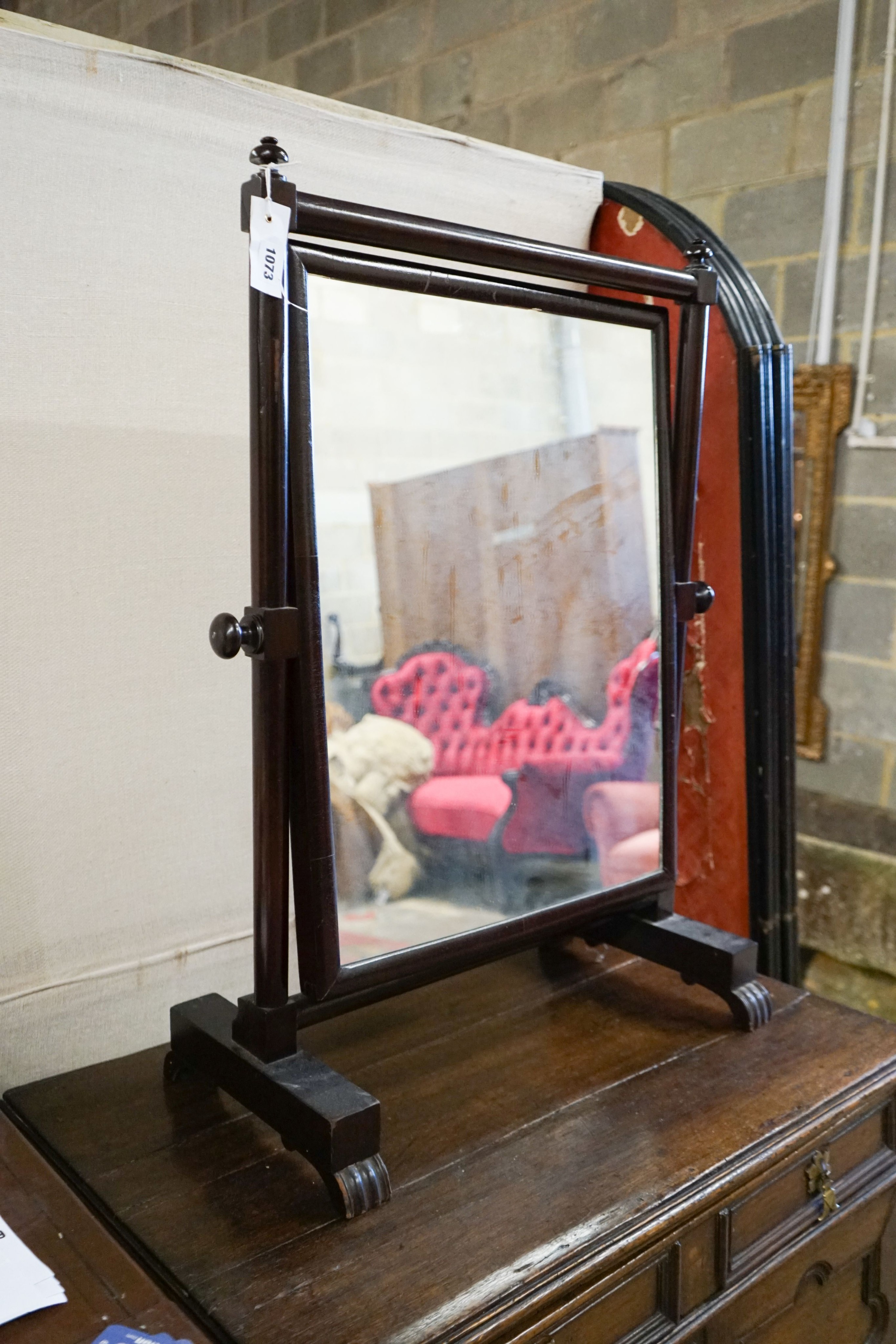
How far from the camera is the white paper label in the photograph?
874 mm

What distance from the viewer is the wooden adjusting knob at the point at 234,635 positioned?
36.1 inches

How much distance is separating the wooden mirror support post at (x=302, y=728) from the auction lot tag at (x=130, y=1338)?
0.18 metres

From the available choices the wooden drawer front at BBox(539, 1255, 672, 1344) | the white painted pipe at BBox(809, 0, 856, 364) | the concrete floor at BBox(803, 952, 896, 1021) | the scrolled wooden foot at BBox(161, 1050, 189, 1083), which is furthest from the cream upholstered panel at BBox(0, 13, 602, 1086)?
the concrete floor at BBox(803, 952, 896, 1021)

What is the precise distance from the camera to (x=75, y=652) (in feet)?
3.65

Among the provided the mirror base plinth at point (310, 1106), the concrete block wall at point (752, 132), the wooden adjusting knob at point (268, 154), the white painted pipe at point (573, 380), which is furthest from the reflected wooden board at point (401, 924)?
the concrete block wall at point (752, 132)

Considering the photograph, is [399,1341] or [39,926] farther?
[39,926]

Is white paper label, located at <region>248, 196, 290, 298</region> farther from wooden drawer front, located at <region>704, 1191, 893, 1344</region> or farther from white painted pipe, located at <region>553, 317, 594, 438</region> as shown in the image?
wooden drawer front, located at <region>704, 1191, 893, 1344</region>

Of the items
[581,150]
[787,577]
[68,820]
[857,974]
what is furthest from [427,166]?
[857,974]

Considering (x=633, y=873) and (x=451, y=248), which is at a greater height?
(x=451, y=248)

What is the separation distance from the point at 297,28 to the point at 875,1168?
3.25 meters

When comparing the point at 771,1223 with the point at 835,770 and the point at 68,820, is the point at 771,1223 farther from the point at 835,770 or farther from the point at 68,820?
the point at 835,770

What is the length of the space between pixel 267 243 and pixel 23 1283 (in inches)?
31.7

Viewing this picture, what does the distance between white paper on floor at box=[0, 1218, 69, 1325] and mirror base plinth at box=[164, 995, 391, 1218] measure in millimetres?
210

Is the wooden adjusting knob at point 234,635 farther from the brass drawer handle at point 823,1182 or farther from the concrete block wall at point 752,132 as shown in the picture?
the concrete block wall at point 752,132
